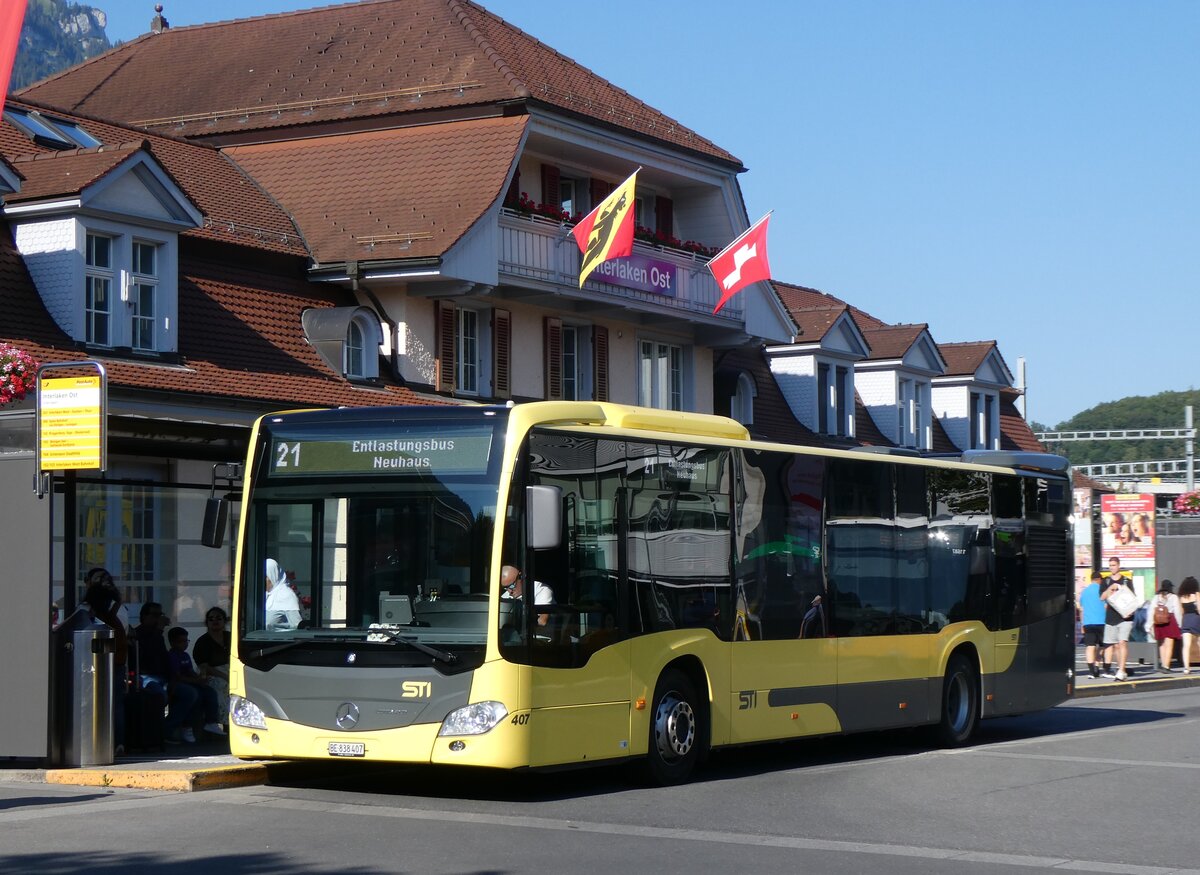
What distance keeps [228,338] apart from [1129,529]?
59.8ft

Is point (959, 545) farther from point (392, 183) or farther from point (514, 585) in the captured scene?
point (392, 183)

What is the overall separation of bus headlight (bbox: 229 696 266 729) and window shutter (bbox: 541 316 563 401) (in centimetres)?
1960

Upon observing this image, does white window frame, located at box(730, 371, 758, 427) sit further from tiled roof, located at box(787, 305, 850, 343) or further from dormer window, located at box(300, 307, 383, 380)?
dormer window, located at box(300, 307, 383, 380)

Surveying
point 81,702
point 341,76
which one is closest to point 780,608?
point 81,702

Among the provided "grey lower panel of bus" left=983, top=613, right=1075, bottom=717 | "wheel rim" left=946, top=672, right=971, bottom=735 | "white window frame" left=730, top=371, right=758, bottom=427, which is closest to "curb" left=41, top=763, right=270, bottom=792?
"wheel rim" left=946, top=672, right=971, bottom=735

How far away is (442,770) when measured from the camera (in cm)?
1611

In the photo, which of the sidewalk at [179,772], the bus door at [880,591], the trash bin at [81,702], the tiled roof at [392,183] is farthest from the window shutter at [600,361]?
the trash bin at [81,702]

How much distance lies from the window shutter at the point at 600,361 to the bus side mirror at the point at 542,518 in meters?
21.1

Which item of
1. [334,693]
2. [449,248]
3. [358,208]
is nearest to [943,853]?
[334,693]

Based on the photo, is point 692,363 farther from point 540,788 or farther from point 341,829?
point 341,829

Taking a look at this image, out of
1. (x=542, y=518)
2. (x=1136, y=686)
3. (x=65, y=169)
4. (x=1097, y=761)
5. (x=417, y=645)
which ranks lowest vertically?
(x=1136, y=686)

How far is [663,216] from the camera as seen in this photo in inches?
1458

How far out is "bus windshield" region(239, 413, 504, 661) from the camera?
43.1ft

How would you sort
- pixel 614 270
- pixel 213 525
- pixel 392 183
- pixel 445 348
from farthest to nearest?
pixel 614 270
pixel 392 183
pixel 445 348
pixel 213 525
